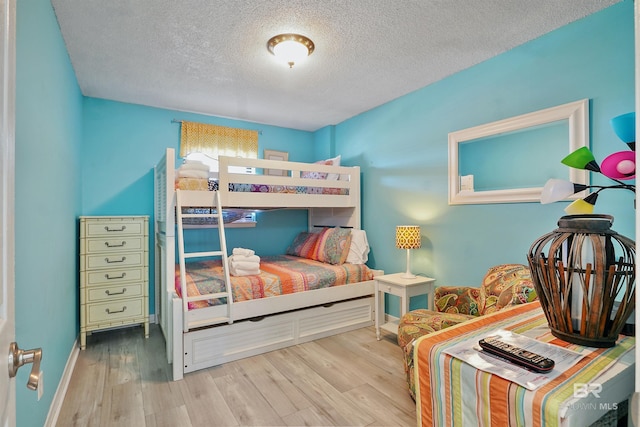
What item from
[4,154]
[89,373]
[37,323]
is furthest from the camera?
[89,373]

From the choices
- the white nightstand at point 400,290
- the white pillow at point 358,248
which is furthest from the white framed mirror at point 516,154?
the white pillow at point 358,248

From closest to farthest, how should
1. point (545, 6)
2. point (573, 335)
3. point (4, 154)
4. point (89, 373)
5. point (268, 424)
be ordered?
point (4, 154) < point (573, 335) < point (268, 424) < point (545, 6) < point (89, 373)

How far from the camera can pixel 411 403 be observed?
2.05 m

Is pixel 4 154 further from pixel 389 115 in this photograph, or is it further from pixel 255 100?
pixel 389 115

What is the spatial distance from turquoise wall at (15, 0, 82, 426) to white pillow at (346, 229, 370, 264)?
2.53m

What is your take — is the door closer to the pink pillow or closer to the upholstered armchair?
the upholstered armchair

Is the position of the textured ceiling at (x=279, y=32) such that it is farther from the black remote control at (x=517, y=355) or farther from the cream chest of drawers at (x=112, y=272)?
the black remote control at (x=517, y=355)

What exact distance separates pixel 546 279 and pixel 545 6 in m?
1.97

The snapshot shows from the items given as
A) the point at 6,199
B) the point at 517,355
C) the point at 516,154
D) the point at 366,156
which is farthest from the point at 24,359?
the point at 366,156

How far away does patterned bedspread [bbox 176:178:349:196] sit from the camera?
2.82m

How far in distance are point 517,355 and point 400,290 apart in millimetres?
2138

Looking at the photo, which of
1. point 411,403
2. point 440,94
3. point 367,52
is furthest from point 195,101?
point 411,403

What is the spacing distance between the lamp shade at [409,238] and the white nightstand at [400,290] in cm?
32

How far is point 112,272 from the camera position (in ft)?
9.96
